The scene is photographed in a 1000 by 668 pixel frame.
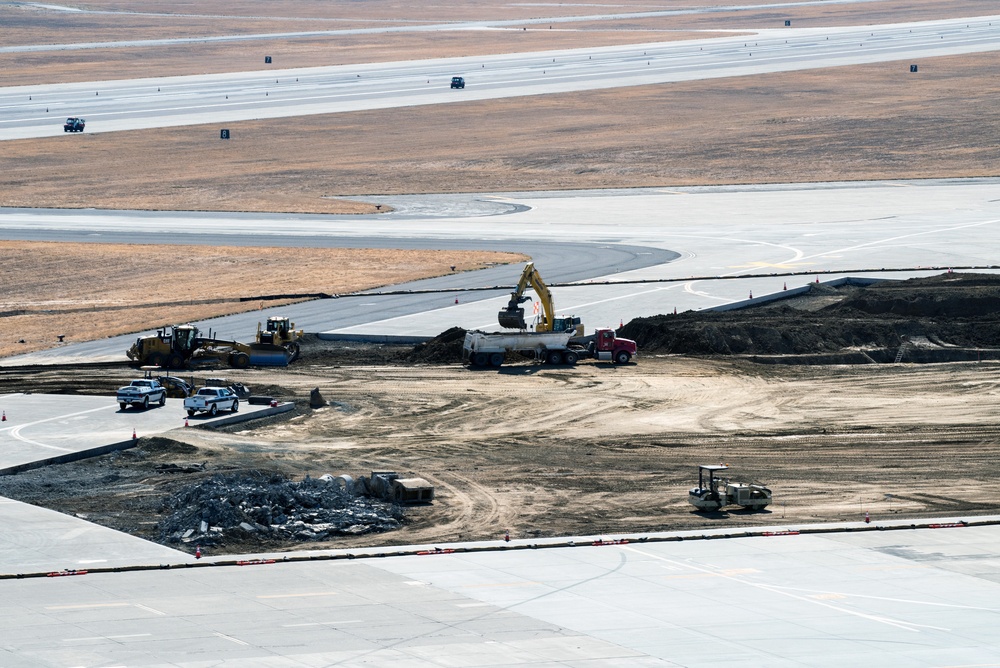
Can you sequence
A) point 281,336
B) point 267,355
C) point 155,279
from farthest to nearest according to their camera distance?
point 155,279 → point 281,336 → point 267,355

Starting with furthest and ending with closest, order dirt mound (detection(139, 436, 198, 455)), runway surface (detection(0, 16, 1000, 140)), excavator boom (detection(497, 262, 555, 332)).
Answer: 1. runway surface (detection(0, 16, 1000, 140))
2. excavator boom (detection(497, 262, 555, 332))
3. dirt mound (detection(139, 436, 198, 455))

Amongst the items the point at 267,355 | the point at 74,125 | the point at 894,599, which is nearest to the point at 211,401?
the point at 267,355

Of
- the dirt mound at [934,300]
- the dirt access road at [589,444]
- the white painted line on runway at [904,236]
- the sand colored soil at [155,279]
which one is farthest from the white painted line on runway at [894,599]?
the white painted line on runway at [904,236]

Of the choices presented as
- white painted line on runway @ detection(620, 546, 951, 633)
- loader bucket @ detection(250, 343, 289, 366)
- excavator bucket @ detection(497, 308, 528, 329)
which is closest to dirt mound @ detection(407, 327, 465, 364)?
excavator bucket @ detection(497, 308, 528, 329)

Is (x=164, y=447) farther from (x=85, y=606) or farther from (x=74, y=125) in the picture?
(x=74, y=125)

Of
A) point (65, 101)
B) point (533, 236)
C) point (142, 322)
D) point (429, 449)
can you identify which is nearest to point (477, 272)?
point (533, 236)

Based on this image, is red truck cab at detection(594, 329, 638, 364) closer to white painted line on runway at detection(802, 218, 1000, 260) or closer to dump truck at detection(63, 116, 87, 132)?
white painted line on runway at detection(802, 218, 1000, 260)

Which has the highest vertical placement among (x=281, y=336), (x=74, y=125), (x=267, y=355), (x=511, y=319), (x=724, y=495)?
(x=74, y=125)
